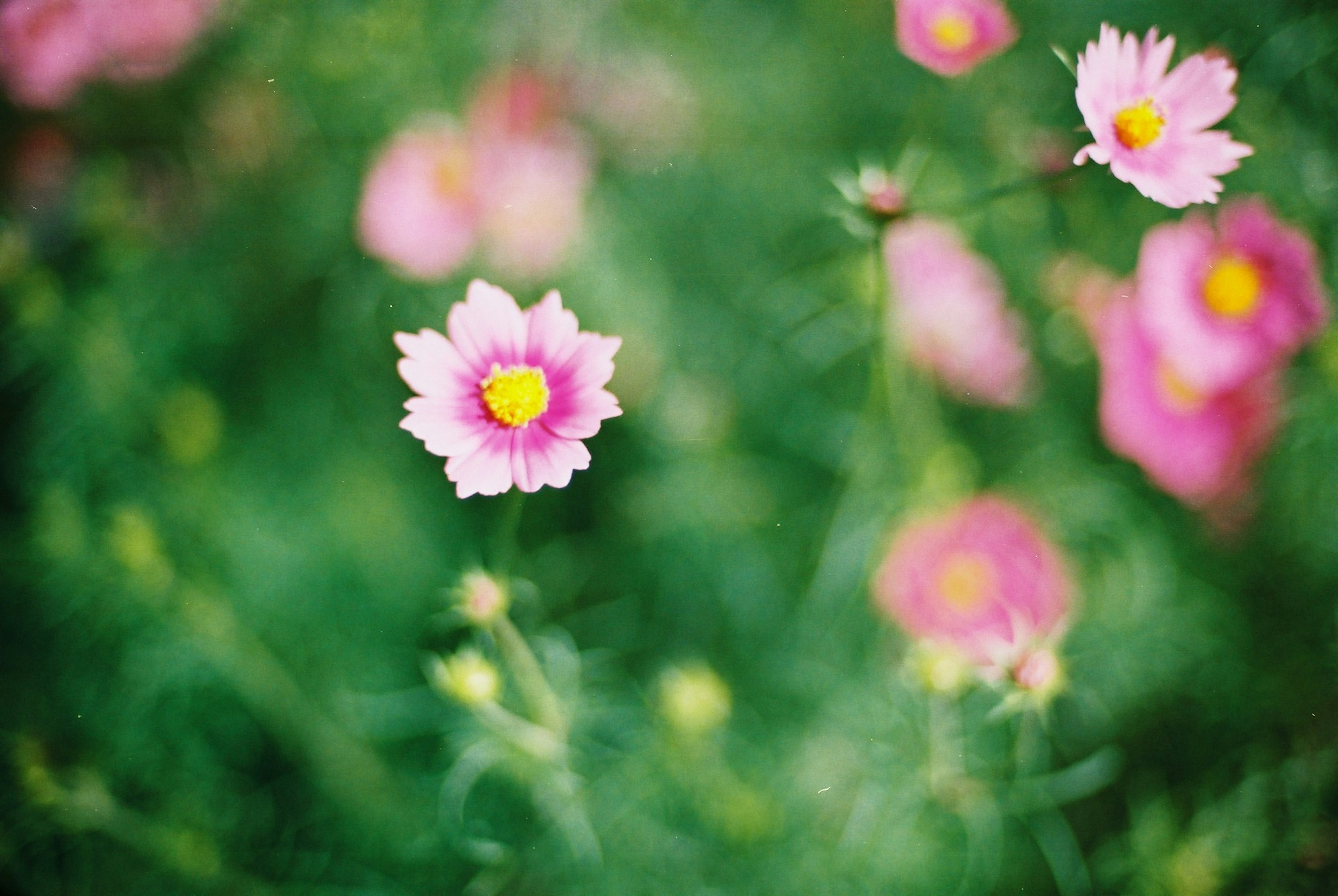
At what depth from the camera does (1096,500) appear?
0.98 meters

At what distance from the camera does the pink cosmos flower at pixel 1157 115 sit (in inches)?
19.0

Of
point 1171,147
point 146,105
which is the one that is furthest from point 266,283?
point 1171,147

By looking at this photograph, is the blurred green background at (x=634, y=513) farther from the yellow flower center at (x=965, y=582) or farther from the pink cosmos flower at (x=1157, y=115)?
the pink cosmos flower at (x=1157, y=115)

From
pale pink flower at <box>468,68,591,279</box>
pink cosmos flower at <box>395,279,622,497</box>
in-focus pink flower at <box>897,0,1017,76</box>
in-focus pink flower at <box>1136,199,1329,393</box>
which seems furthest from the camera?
pale pink flower at <box>468,68,591,279</box>

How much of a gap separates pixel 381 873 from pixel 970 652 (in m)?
0.72

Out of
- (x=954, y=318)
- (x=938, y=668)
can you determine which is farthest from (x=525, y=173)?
(x=938, y=668)

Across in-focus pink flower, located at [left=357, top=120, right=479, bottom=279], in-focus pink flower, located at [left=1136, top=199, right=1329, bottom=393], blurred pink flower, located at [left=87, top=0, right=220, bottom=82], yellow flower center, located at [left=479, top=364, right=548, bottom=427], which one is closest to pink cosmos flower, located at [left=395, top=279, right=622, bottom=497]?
yellow flower center, located at [left=479, top=364, right=548, bottom=427]

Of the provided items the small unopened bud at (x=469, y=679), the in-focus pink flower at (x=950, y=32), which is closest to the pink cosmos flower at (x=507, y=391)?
the small unopened bud at (x=469, y=679)

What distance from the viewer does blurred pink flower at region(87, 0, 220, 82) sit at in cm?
99

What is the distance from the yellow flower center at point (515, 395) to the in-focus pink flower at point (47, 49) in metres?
0.85

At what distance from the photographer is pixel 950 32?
60 centimetres

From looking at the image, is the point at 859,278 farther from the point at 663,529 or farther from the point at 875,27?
the point at 875,27

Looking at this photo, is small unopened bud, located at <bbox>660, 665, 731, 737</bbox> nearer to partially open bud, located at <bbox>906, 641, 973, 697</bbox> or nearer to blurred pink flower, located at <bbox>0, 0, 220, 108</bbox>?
partially open bud, located at <bbox>906, 641, 973, 697</bbox>

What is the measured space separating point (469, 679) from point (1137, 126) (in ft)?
1.82
